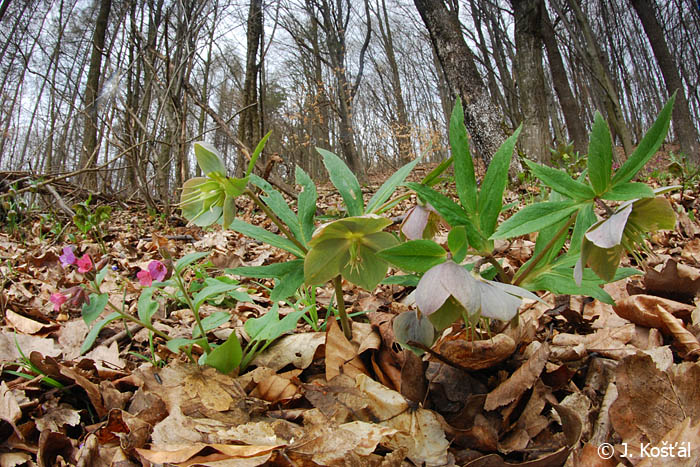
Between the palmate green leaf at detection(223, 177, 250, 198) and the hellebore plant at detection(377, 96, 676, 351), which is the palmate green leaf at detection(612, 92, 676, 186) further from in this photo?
the palmate green leaf at detection(223, 177, 250, 198)

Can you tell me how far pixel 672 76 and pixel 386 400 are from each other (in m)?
7.69

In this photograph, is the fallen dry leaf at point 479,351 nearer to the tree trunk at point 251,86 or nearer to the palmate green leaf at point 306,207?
the palmate green leaf at point 306,207

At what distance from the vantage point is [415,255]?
622 mm

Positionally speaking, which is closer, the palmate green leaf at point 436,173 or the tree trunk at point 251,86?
the palmate green leaf at point 436,173

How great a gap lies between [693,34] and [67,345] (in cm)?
1871

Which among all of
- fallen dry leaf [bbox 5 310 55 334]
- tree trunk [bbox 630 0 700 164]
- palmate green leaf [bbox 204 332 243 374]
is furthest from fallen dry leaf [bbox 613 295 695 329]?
tree trunk [bbox 630 0 700 164]

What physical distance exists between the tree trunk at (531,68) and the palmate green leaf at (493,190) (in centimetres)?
362

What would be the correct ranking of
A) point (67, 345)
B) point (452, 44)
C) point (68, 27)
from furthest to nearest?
point (68, 27)
point (452, 44)
point (67, 345)

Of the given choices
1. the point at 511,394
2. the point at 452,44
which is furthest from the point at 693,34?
the point at 511,394

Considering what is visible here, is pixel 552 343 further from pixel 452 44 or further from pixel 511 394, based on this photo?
pixel 452 44

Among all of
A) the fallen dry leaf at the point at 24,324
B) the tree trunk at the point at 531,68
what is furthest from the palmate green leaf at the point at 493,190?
the tree trunk at the point at 531,68

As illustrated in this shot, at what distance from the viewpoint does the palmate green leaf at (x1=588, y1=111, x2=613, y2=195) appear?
0.60m

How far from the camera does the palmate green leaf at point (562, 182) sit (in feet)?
2.03

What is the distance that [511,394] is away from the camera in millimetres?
697
